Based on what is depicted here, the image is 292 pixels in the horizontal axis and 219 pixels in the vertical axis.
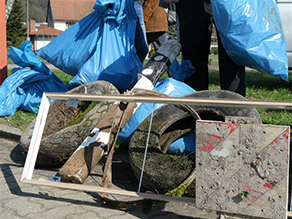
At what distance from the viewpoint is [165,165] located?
2705 millimetres

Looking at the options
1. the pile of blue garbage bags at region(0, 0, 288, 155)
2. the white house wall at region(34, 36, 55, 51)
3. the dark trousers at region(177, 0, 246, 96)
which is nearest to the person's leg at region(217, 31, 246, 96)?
the dark trousers at region(177, 0, 246, 96)

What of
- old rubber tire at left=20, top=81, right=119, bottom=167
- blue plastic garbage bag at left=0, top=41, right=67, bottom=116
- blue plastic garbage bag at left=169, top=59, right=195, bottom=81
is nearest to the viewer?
old rubber tire at left=20, top=81, right=119, bottom=167

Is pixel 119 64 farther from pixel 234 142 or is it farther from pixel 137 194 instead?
pixel 234 142

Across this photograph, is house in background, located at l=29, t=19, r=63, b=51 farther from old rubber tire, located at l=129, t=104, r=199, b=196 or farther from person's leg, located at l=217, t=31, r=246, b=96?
old rubber tire, located at l=129, t=104, r=199, b=196

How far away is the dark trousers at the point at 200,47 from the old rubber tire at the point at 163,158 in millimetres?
999

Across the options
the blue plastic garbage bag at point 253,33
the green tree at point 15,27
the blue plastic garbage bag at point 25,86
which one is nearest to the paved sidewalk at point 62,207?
the blue plastic garbage bag at point 253,33

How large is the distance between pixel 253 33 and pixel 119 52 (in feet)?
5.59

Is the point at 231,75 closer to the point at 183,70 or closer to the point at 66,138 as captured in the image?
the point at 183,70

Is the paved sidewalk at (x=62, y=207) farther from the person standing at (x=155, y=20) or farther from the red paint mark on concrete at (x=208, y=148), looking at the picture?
the person standing at (x=155, y=20)

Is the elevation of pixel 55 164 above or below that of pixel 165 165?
below

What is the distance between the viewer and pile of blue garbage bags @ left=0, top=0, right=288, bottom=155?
346 cm

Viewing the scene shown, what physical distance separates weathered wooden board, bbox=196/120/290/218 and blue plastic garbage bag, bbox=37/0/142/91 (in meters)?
2.59

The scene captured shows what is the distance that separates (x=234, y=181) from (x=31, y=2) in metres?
50.7

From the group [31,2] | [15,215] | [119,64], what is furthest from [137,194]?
[31,2]
